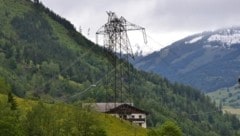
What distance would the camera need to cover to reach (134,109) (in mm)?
187250

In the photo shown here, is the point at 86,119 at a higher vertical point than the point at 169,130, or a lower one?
higher

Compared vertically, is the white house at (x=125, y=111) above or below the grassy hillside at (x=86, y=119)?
above

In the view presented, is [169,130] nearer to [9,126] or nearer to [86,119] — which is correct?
[86,119]

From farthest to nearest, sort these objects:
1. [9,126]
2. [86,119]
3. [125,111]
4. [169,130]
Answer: [125,111]
[169,130]
[86,119]
[9,126]

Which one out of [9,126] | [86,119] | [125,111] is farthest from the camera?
[125,111]

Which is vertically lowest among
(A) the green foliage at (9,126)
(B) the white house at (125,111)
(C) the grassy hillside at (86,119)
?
(A) the green foliage at (9,126)

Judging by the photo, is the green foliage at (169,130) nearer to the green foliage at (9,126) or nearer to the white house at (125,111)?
the green foliage at (9,126)

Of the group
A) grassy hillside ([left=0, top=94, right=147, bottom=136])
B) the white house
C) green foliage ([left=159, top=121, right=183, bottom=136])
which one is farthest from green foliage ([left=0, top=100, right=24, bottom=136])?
the white house

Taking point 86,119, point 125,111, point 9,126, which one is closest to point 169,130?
point 86,119

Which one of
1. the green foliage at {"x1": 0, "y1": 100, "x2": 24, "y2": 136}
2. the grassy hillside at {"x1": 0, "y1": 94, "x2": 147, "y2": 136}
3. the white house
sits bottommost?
the green foliage at {"x1": 0, "y1": 100, "x2": 24, "y2": 136}

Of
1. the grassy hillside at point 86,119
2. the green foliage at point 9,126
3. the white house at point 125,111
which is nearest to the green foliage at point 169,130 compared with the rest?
the grassy hillside at point 86,119

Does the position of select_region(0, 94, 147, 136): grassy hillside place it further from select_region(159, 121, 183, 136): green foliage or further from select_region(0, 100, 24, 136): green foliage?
select_region(159, 121, 183, 136): green foliage

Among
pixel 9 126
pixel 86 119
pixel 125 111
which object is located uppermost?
pixel 125 111

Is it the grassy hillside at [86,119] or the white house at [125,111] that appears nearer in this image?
Answer: the grassy hillside at [86,119]
